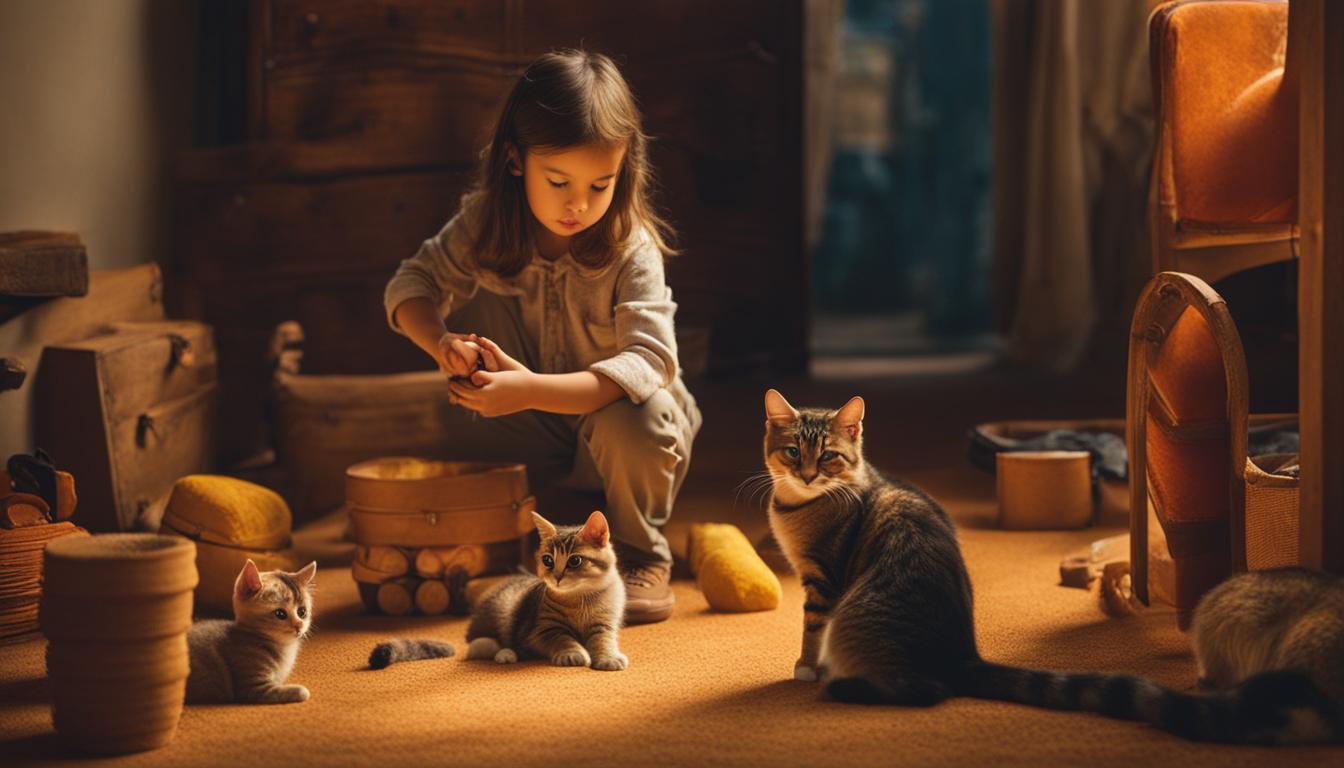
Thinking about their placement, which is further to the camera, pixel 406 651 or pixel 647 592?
pixel 647 592

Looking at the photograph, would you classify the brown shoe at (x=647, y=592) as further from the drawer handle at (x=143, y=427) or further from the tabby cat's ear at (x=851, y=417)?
the drawer handle at (x=143, y=427)

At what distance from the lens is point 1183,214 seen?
88.8 inches

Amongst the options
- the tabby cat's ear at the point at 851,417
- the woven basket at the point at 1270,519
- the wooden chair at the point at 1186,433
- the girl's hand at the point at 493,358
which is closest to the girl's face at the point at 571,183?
the girl's hand at the point at 493,358

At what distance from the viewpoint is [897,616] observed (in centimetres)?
182

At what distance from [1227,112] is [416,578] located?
1.56 m

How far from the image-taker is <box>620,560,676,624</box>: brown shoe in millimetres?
2371

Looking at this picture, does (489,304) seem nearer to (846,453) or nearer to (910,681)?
(846,453)

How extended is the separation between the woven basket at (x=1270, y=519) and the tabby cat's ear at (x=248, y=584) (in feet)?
4.67

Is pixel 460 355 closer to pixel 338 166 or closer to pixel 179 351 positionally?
pixel 179 351

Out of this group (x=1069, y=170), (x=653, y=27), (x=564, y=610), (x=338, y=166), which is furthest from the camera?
(x=1069, y=170)

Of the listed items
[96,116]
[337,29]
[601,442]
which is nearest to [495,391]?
[601,442]

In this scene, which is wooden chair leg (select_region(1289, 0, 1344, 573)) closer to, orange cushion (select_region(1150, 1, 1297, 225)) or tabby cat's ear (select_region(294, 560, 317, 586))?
orange cushion (select_region(1150, 1, 1297, 225))

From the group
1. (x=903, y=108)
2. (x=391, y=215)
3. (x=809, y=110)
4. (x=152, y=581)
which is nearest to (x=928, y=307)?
(x=903, y=108)

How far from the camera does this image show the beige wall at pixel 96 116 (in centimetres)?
303
